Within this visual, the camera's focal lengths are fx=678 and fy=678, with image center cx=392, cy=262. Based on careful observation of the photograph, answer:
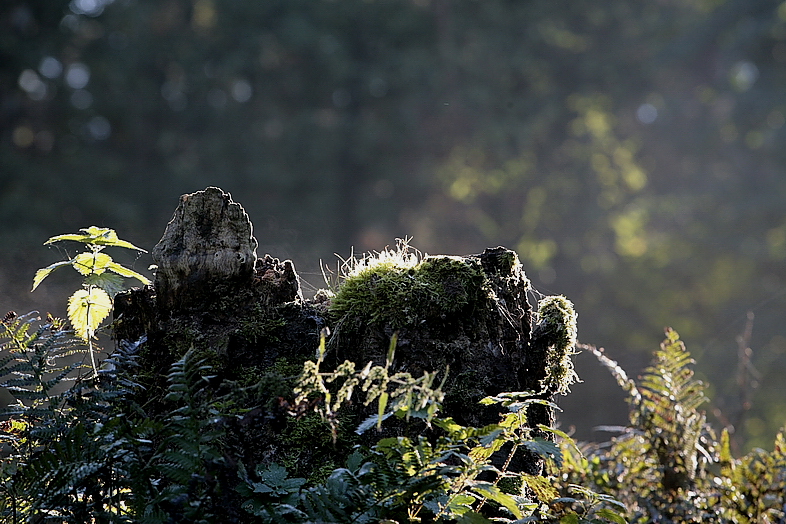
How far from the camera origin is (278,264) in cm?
267

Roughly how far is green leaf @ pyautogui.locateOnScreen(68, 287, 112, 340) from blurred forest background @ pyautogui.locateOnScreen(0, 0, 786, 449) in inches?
546

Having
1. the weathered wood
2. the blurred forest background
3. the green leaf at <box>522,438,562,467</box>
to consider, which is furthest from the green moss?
the blurred forest background

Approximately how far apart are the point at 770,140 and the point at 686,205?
308 centimetres

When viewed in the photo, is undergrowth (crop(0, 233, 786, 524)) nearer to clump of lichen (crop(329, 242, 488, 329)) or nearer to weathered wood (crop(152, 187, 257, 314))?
clump of lichen (crop(329, 242, 488, 329))

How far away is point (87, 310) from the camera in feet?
7.38

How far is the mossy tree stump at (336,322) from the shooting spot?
7.64ft

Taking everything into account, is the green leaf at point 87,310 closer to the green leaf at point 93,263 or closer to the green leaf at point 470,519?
the green leaf at point 93,263

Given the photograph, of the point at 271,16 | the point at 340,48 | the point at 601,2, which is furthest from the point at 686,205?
the point at 271,16

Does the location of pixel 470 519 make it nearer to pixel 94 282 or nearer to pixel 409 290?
pixel 409 290

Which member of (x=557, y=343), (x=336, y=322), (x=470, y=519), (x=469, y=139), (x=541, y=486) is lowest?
(x=470, y=519)

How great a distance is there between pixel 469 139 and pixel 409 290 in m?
20.5

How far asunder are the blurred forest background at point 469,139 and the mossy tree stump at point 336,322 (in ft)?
45.1

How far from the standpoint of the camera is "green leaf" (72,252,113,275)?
7.40 feet

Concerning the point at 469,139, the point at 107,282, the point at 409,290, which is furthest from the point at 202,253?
the point at 469,139
